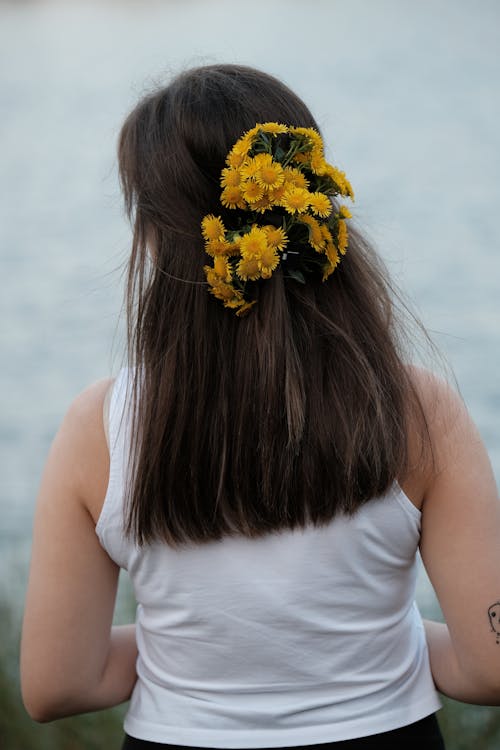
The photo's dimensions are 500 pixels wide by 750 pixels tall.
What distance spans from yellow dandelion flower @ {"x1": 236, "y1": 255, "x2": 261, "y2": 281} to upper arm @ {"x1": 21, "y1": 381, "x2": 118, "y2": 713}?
24 cm

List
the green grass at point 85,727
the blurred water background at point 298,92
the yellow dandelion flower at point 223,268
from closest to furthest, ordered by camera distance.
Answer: the yellow dandelion flower at point 223,268 < the green grass at point 85,727 < the blurred water background at point 298,92

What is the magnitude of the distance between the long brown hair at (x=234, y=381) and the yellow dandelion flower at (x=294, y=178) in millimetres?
65

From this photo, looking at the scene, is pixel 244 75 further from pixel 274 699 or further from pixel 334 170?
pixel 274 699

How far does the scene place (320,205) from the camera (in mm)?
1227

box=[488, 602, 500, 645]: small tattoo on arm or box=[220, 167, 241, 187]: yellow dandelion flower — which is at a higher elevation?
box=[220, 167, 241, 187]: yellow dandelion flower

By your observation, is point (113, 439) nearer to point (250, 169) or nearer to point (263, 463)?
point (263, 463)

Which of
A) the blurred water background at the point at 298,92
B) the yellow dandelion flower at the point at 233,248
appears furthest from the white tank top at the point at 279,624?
the blurred water background at the point at 298,92

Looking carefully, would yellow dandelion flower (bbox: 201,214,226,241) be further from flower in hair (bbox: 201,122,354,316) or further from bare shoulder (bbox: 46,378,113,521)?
bare shoulder (bbox: 46,378,113,521)

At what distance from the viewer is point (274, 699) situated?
4.10 feet

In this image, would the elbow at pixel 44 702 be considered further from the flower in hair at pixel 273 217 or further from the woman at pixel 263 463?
the flower in hair at pixel 273 217

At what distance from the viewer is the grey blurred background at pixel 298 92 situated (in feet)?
16.2

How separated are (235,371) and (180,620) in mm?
324

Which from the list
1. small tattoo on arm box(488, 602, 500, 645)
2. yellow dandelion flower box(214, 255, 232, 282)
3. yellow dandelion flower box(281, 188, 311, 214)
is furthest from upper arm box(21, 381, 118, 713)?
small tattoo on arm box(488, 602, 500, 645)

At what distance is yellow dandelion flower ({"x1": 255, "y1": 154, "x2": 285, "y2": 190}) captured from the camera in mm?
1184
